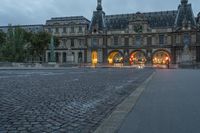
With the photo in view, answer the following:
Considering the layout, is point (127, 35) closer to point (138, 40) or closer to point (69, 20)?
point (138, 40)

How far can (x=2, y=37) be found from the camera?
88062 millimetres

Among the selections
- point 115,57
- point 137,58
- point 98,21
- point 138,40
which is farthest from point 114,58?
point 98,21

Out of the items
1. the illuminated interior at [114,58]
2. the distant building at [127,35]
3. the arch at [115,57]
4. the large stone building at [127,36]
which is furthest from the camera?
the illuminated interior at [114,58]

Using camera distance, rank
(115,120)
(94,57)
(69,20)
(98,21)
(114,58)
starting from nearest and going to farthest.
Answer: (115,120), (94,57), (98,21), (69,20), (114,58)

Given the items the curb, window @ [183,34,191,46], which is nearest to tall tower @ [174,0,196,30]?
window @ [183,34,191,46]

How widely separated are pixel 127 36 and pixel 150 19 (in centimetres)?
843

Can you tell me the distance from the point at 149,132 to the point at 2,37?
87898mm

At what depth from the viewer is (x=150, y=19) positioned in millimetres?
87625

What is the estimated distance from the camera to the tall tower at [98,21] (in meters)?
88.7

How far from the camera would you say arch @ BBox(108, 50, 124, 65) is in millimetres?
88275

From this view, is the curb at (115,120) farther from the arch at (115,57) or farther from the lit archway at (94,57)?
the lit archway at (94,57)

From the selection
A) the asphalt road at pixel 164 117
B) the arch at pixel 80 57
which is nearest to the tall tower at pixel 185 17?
the arch at pixel 80 57

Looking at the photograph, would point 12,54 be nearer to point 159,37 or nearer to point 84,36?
point 84,36

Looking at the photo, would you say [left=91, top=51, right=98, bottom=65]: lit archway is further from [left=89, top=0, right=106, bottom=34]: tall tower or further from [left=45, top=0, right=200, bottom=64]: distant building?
[left=89, top=0, right=106, bottom=34]: tall tower
